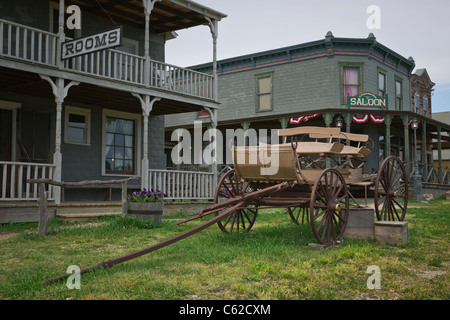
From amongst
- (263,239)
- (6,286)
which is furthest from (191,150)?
(6,286)

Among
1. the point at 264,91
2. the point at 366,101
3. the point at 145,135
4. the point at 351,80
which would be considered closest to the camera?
the point at 145,135

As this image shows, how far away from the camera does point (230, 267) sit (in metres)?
5.36

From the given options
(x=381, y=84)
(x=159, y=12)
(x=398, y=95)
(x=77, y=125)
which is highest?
(x=159, y=12)

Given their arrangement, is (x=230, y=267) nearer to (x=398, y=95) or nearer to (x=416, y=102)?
(x=398, y=95)

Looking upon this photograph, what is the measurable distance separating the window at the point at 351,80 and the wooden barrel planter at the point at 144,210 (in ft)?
46.0

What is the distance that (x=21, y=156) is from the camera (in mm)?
12008

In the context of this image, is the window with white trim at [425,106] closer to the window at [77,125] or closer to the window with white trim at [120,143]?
the window with white trim at [120,143]

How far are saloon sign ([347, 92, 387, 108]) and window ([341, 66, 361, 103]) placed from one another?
873 millimetres

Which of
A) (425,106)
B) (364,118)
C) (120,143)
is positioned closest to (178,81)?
(120,143)

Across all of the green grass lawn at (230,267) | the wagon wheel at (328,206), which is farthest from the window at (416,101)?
the wagon wheel at (328,206)

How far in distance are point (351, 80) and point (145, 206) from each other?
1474cm

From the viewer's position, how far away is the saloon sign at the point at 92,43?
391 inches

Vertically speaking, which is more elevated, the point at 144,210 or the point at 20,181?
the point at 20,181
